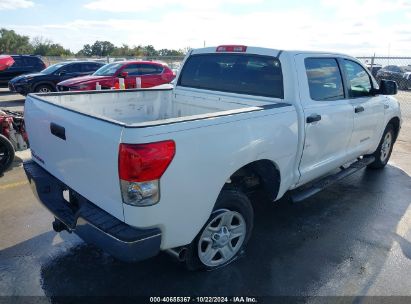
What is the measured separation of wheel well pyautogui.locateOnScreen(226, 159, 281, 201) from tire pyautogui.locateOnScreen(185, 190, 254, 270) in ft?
0.71

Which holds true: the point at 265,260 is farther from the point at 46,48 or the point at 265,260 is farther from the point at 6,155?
the point at 46,48

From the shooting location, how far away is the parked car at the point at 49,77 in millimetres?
13719

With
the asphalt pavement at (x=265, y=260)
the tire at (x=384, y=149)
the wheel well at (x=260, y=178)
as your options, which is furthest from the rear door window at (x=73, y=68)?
the wheel well at (x=260, y=178)

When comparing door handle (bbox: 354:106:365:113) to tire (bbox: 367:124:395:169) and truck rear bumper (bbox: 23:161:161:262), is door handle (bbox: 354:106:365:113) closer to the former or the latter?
tire (bbox: 367:124:395:169)

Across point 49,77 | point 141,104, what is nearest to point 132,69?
point 49,77

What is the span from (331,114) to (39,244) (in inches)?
132

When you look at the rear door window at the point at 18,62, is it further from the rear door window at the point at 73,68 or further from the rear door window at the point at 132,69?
the rear door window at the point at 132,69

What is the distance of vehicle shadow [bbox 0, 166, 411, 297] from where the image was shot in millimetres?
3039

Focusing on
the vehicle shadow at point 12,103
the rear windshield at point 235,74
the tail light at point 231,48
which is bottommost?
the vehicle shadow at point 12,103

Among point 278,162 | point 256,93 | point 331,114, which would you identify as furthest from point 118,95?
point 331,114

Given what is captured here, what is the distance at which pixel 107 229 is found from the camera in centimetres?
246

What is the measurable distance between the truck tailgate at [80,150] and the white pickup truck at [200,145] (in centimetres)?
1

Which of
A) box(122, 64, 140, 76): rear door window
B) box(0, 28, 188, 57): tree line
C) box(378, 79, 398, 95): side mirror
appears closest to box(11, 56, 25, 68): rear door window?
box(122, 64, 140, 76): rear door window

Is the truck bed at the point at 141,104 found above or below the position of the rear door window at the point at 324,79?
below
